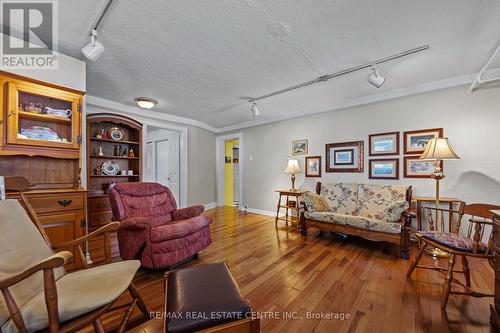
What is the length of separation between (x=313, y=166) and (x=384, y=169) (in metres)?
1.24

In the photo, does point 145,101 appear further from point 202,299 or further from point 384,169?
point 384,169

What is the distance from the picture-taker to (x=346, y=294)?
1713mm

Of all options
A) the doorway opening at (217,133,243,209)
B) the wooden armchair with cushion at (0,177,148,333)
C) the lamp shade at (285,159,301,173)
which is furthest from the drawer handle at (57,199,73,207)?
the doorway opening at (217,133,243,209)

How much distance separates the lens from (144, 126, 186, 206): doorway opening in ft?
16.1

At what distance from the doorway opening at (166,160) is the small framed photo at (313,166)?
3.08 m

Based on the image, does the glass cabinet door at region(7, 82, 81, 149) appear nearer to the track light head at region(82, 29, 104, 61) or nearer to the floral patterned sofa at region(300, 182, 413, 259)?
the track light head at region(82, 29, 104, 61)

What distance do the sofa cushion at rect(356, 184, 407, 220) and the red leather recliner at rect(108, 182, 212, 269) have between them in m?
2.52

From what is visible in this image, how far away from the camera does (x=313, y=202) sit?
10.8ft

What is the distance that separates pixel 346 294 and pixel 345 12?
2.43 metres

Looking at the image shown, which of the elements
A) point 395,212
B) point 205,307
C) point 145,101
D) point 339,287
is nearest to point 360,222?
point 395,212

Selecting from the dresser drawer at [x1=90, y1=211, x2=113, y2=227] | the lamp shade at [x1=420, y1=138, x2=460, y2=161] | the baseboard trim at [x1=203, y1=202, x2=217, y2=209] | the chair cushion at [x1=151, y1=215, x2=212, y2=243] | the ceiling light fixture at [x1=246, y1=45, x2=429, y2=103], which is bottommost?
the baseboard trim at [x1=203, y1=202, x2=217, y2=209]

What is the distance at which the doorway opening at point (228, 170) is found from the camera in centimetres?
580

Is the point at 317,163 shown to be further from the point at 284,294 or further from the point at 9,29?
the point at 9,29

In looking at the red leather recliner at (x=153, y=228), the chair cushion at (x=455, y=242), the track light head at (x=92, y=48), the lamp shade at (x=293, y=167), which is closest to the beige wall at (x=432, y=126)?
the lamp shade at (x=293, y=167)
